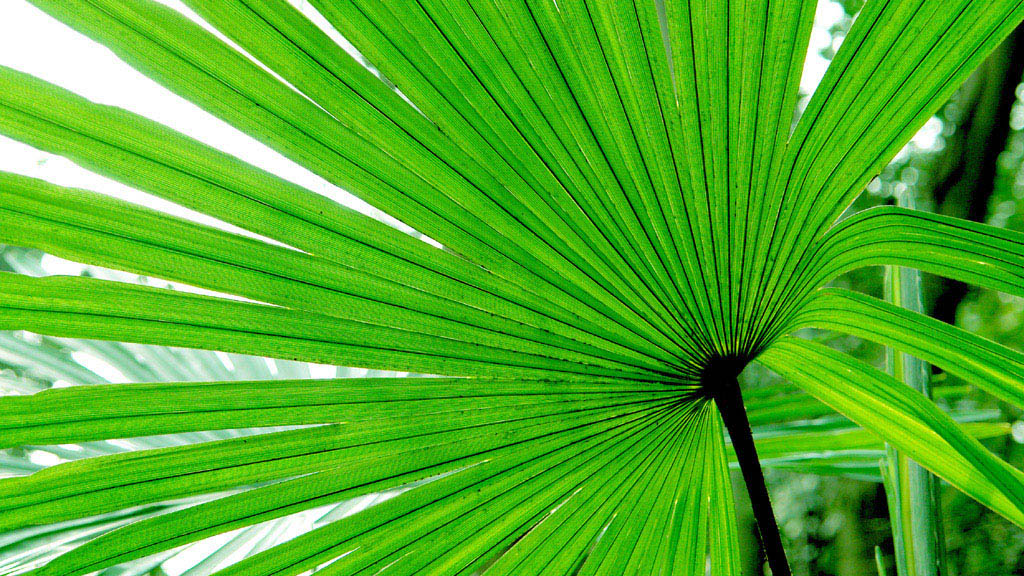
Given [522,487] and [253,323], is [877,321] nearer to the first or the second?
[522,487]

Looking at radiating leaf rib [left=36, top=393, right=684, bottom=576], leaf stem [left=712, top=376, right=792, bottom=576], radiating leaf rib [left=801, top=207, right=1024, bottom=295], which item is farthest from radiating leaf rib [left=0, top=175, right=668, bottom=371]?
radiating leaf rib [left=801, top=207, right=1024, bottom=295]

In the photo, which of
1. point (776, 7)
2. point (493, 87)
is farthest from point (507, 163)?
point (776, 7)

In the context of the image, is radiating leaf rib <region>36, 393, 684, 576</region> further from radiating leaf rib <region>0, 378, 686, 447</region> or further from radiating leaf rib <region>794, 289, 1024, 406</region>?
radiating leaf rib <region>794, 289, 1024, 406</region>

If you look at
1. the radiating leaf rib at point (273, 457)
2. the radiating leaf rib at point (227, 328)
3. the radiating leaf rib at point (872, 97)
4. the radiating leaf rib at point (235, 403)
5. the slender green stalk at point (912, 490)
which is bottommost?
the slender green stalk at point (912, 490)

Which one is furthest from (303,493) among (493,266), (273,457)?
(493,266)

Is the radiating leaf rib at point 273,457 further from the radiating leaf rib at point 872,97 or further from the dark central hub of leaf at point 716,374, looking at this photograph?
the radiating leaf rib at point 872,97

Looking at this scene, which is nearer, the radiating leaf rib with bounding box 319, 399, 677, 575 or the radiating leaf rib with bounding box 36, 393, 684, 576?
the radiating leaf rib with bounding box 36, 393, 684, 576

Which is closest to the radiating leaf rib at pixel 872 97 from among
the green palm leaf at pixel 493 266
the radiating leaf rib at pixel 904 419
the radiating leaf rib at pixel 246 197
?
the green palm leaf at pixel 493 266

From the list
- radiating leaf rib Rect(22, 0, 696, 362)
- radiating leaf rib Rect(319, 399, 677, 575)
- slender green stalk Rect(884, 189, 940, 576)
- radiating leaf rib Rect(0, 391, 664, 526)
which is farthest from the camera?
slender green stalk Rect(884, 189, 940, 576)
